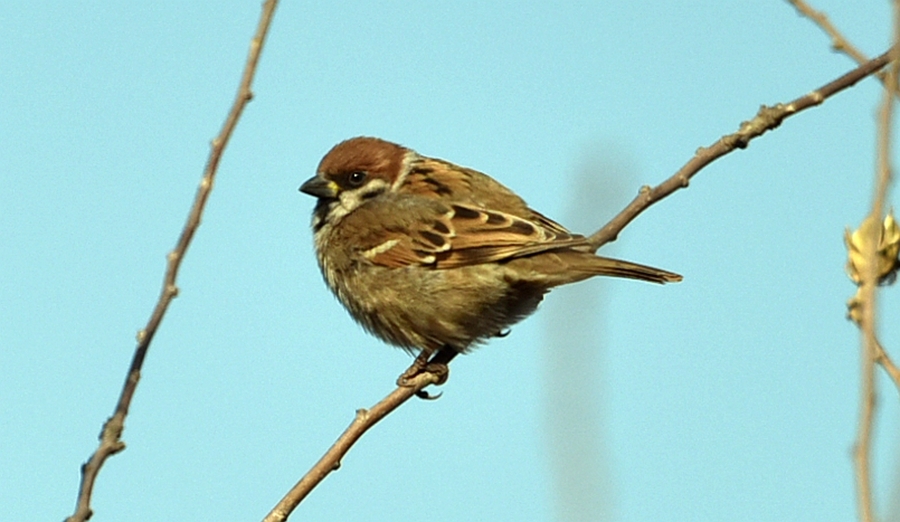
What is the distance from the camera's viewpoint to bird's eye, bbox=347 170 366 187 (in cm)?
593

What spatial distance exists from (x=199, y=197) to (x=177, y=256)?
0.41ft

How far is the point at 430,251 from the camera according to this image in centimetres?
543

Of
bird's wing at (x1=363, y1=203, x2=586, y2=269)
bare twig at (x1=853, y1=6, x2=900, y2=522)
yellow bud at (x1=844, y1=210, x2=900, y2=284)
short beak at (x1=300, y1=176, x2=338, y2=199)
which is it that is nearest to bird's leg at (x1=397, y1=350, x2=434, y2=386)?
bird's wing at (x1=363, y1=203, x2=586, y2=269)

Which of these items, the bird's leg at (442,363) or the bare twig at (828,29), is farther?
the bird's leg at (442,363)

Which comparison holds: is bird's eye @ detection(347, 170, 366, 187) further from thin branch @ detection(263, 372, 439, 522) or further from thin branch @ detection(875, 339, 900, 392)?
thin branch @ detection(875, 339, 900, 392)

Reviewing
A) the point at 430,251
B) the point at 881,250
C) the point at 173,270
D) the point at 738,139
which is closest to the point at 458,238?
the point at 430,251

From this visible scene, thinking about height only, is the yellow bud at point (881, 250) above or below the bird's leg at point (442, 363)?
below

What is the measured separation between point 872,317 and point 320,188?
4.31 metres

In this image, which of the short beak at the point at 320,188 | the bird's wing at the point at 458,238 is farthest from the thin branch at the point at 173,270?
the short beak at the point at 320,188

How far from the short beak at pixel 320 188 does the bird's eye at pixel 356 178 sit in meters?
0.08

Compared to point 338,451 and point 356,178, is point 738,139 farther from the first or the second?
point 356,178

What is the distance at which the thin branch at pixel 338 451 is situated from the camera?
107 inches

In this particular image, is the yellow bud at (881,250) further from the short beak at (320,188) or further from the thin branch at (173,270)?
the short beak at (320,188)

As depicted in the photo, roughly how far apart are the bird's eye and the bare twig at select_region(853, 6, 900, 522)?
4220 mm
